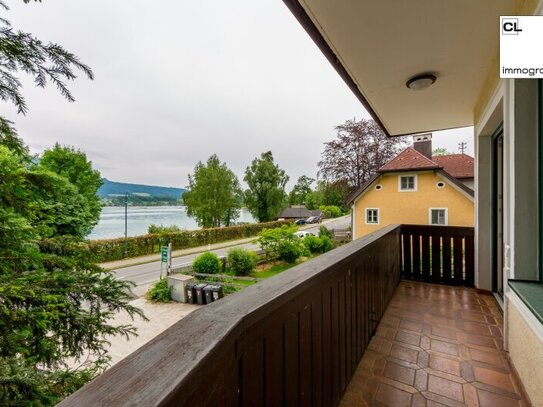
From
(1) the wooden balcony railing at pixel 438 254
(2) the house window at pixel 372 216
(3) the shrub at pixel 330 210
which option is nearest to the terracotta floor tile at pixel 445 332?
(1) the wooden balcony railing at pixel 438 254

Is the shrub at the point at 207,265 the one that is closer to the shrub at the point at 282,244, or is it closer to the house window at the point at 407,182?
the shrub at the point at 282,244

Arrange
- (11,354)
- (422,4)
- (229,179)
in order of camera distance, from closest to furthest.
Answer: (11,354), (422,4), (229,179)

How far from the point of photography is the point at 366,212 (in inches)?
460

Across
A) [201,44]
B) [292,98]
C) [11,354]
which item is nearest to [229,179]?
[292,98]

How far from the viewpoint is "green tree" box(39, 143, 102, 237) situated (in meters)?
15.6

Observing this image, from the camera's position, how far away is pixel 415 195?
412 inches

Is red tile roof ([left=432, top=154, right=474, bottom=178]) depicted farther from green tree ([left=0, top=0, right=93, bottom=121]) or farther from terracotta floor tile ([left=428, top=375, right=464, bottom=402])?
green tree ([left=0, top=0, right=93, bottom=121])

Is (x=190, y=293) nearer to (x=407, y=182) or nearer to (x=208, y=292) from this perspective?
(x=208, y=292)

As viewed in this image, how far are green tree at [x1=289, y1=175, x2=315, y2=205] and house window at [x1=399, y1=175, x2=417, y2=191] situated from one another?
38081mm

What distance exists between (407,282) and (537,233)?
7.93 feet

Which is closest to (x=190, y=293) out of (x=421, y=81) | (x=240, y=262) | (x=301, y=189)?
(x=240, y=262)

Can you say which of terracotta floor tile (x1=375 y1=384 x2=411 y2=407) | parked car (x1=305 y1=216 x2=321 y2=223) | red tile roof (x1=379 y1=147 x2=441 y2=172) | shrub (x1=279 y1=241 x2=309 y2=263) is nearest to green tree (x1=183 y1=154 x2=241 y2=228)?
shrub (x1=279 y1=241 x2=309 y2=263)

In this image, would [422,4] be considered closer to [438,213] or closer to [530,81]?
[530,81]

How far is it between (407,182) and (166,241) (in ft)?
46.4
